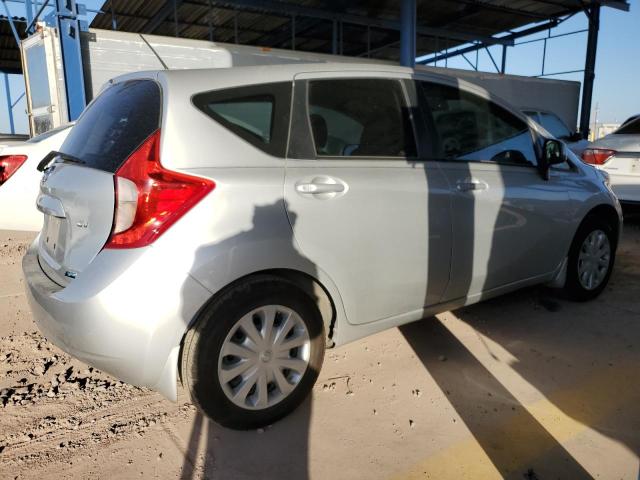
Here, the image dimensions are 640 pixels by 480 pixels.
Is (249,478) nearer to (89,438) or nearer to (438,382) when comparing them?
(89,438)

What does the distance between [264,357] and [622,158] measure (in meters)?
5.85

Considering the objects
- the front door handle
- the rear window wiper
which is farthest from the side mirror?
the rear window wiper

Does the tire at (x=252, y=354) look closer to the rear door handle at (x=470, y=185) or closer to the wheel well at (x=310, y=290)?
the wheel well at (x=310, y=290)

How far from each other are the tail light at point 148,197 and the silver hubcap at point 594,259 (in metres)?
3.06

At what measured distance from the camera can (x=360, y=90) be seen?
8.68 ft

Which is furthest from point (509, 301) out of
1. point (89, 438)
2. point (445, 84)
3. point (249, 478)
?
point (89, 438)

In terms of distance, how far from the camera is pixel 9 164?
412 cm

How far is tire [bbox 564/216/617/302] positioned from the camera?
3723 mm

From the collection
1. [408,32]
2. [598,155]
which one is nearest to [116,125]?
[598,155]

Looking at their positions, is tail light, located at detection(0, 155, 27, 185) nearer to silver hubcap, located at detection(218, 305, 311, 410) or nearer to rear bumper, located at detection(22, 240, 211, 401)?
rear bumper, located at detection(22, 240, 211, 401)

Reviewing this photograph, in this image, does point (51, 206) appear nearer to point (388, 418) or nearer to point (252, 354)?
point (252, 354)

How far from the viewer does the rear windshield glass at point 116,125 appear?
82.4 inches

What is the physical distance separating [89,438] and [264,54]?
716 cm

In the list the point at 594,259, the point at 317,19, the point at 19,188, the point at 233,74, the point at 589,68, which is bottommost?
the point at 594,259
